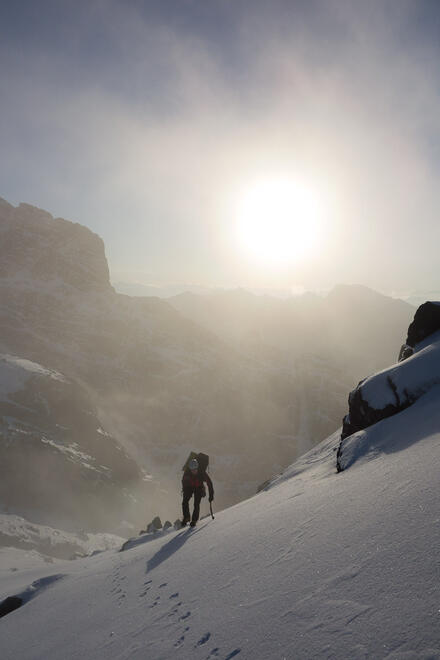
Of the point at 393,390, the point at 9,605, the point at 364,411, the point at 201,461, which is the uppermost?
the point at 201,461

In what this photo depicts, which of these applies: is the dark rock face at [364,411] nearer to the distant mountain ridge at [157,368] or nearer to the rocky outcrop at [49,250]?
the distant mountain ridge at [157,368]

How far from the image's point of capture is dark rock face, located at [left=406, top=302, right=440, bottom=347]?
457 inches

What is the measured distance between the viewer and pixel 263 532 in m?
4.86

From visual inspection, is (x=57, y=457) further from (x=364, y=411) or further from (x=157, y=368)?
(x=364, y=411)

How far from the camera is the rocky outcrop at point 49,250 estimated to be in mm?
154000

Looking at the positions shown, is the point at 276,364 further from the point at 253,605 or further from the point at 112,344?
the point at 253,605

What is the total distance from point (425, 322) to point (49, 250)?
176 meters

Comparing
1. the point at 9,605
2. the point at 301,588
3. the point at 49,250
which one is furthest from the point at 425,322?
the point at 49,250

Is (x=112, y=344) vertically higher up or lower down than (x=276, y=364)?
higher up

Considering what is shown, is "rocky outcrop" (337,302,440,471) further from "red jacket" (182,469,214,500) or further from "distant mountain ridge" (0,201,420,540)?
"distant mountain ridge" (0,201,420,540)

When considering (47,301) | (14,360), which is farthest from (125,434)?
(47,301)

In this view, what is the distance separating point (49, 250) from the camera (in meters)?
161

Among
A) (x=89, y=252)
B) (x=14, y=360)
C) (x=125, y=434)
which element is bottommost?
(x=125, y=434)

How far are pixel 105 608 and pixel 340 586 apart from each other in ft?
14.3
